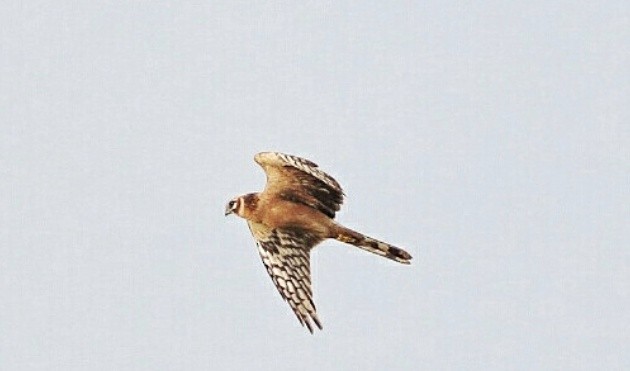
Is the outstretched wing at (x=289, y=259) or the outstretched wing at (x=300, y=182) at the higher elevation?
the outstretched wing at (x=300, y=182)

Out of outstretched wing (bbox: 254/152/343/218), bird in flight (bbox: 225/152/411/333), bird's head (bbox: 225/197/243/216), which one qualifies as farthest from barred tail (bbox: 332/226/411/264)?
bird's head (bbox: 225/197/243/216)

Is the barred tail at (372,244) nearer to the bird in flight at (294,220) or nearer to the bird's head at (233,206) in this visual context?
the bird in flight at (294,220)

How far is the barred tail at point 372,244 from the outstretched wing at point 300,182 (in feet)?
1.29

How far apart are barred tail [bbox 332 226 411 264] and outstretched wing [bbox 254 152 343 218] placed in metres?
0.39

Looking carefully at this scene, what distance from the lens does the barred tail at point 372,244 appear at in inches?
1183

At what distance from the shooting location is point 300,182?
30.2 m

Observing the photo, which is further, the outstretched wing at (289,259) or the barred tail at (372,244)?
the barred tail at (372,244)

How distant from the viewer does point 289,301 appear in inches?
1171

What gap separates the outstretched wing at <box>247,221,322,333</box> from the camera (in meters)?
29.8

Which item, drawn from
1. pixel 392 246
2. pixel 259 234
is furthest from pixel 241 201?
pixel 392 246

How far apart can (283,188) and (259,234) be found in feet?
2.94

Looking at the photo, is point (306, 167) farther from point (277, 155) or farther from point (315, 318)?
point (315, 318)

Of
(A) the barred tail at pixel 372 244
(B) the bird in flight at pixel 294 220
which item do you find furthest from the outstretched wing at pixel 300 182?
(A) the barred tail at pixel 372 244

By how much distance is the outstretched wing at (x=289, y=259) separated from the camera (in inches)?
1174
